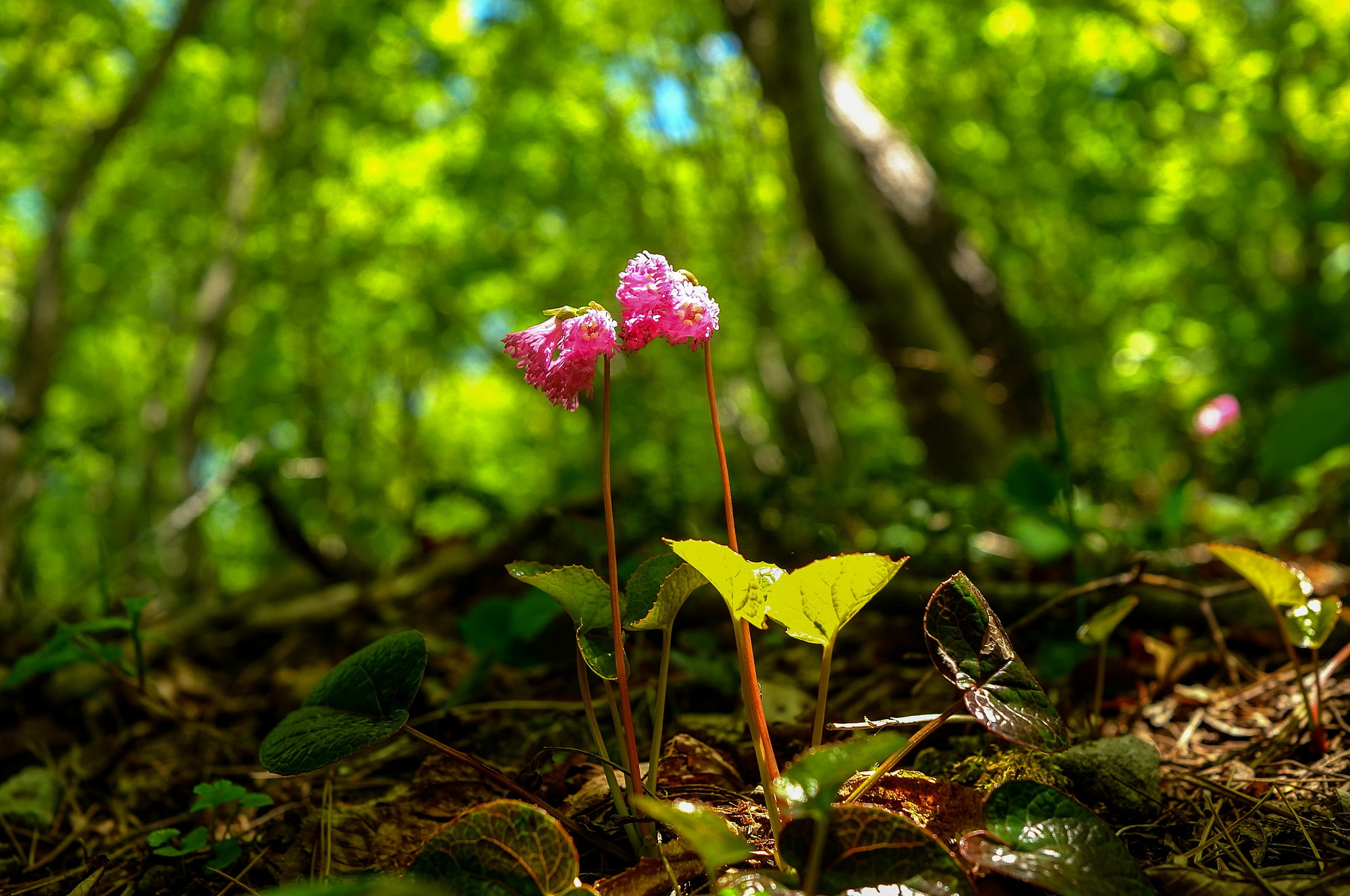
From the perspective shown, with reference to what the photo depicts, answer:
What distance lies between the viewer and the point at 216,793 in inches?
46.6

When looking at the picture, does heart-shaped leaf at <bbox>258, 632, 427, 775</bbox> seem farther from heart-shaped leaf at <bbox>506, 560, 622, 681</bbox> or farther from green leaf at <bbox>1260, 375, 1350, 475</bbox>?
green leaf at <bbox>1260, 375, 1350, 475</bbox>

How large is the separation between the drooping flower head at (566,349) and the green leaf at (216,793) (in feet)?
2.48

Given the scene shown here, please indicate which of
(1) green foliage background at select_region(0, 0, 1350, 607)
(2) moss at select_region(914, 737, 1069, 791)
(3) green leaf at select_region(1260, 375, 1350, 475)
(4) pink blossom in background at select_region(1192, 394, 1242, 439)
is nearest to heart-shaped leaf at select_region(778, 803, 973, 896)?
(2) moss at select_region(914, 737, 1069, 791)

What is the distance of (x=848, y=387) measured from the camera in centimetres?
993

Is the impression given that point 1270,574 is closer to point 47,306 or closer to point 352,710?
point 352,710

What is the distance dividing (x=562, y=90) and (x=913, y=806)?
9.96 metres

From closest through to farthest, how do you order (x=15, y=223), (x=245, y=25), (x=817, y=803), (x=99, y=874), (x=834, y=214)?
(x=817, y=803), (x=99, y=874), (x=834, y=214), (x=245, y=25), (x=15, y=223)

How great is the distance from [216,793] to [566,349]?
0.85 meters

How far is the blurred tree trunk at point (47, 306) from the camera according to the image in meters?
3.61

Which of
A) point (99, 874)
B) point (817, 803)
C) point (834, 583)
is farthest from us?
point (99, 874)

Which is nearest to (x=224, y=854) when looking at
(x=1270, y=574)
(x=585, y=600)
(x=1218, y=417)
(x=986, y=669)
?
(x=585, y=600)

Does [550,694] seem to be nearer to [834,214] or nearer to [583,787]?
[583,787]

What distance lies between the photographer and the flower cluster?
1.00 meters

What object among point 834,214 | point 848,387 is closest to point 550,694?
point 834,214
